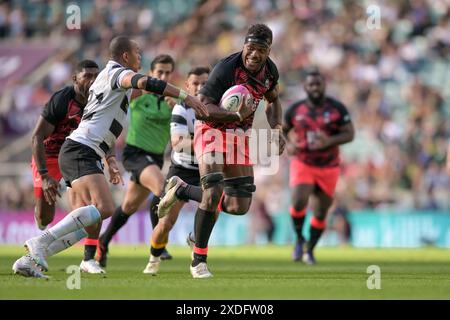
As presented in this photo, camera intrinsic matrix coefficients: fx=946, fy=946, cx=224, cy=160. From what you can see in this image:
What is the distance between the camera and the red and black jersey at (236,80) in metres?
10.0

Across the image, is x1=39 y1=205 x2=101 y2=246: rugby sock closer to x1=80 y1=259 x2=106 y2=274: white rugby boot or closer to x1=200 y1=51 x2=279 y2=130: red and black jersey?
x1=80 y1=259 x2=106 y2=274: white rugby boot

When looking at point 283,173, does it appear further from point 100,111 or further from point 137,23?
point 100,111

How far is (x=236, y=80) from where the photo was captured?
403 inches

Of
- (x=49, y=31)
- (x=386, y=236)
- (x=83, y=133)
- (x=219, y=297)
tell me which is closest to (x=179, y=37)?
(x=49, y=31)

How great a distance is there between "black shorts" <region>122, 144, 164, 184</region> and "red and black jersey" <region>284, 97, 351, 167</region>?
2.68 m

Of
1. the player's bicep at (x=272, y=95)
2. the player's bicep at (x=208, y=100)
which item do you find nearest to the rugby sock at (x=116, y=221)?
the player's bicep at (x=272, y=95)

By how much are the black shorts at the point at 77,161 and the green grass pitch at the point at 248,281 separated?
3.54 feet

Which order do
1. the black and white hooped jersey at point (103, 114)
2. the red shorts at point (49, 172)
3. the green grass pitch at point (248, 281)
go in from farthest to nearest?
the red shorts at point (49, 172) → the black and white hooped jersey at point (103, 114) → the green grass pitch at point (248, 281)

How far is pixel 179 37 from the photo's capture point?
27875mm

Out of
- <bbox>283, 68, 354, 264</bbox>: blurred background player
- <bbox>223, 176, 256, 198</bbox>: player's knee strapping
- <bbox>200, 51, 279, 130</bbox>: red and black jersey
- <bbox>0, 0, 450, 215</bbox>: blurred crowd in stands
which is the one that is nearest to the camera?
<bbox>200, 51, 279, 130</bbox>: red and black jersey

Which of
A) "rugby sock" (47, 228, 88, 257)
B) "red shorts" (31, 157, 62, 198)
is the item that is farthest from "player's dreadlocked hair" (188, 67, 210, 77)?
"rugby sock" (47, 228, 88, 257)

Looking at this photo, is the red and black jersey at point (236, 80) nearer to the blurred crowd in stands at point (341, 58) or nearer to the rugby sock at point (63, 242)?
the rugby sock at point (63, 242)

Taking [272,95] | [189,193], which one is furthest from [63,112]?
[272,95]

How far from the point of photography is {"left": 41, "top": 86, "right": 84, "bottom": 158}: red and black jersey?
10688 millimetres
